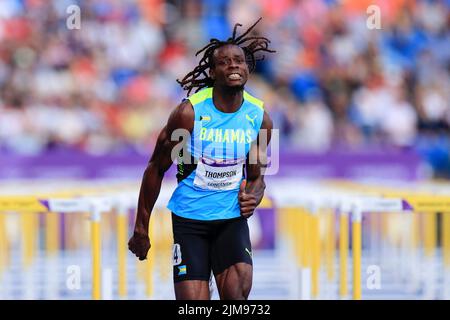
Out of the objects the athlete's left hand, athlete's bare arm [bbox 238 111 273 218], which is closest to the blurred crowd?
athlete's bare arm [bbox 238 111 273 218]

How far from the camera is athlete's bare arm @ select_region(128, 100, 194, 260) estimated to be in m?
6.68

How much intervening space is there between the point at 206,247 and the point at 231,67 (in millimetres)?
1196

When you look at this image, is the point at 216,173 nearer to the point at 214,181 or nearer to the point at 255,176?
the point at 214,181

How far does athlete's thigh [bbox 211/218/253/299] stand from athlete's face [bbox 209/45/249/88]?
93cm

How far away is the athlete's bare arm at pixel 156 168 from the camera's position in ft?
21.9

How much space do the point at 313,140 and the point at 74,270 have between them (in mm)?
8995

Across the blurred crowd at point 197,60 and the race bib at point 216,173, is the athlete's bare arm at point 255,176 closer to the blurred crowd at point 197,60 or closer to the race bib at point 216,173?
the race bib at point 216,173

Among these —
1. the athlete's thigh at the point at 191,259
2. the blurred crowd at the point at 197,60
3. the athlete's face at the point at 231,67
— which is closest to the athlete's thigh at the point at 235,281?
the athlete's thigh at the point at 191,259

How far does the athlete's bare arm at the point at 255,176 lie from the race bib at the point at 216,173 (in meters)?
0.09

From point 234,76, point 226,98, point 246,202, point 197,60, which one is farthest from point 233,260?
point 197,60

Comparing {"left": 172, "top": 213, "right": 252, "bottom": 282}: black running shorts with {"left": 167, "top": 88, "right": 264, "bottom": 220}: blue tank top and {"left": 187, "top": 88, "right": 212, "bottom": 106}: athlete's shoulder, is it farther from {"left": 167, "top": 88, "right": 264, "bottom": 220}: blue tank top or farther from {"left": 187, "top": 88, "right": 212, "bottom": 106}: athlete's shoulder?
{"left": 187, "top": 88, "right": 212, "bottom": 106}: athlete's shoulder

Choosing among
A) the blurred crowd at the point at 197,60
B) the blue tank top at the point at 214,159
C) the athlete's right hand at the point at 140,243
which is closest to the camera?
the blue tank top at the point at 214,159

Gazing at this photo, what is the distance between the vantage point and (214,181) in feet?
22.5
